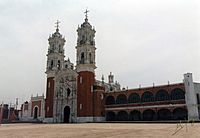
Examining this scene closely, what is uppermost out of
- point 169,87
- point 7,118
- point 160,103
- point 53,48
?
point 53,48

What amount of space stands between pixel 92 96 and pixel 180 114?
17995 mm

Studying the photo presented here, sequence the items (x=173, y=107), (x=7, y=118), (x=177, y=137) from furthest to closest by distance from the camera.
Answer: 1. (x=7, y=118)
2. (x=173, y=107)
3. (x=177, y=137)

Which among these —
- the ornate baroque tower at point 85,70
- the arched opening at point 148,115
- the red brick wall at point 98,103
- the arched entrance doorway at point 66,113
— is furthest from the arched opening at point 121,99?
the arched entrance doorway at point 66,113

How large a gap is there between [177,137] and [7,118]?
6764cm

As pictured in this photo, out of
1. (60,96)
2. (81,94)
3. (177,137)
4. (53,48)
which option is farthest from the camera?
(53,48)

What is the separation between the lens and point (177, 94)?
4228 cm

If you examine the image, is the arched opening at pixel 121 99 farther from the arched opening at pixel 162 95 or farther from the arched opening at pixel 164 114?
the arched opening at pixel 164 114

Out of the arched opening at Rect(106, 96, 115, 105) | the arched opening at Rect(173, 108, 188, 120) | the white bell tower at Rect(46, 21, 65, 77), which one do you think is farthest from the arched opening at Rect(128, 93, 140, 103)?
the white bell tower at Rect(46, 21, 65, 77)

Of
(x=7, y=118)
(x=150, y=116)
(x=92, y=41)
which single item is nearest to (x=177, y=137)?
(x=150, y=116)

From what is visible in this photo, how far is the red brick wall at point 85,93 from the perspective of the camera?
46.6 metres

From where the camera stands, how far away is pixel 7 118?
70.1 m

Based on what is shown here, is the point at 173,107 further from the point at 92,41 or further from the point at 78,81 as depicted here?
the point at 92,41

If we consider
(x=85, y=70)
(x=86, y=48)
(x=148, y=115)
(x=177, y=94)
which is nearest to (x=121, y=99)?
(x=148, y=115)

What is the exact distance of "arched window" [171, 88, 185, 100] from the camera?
137ft
